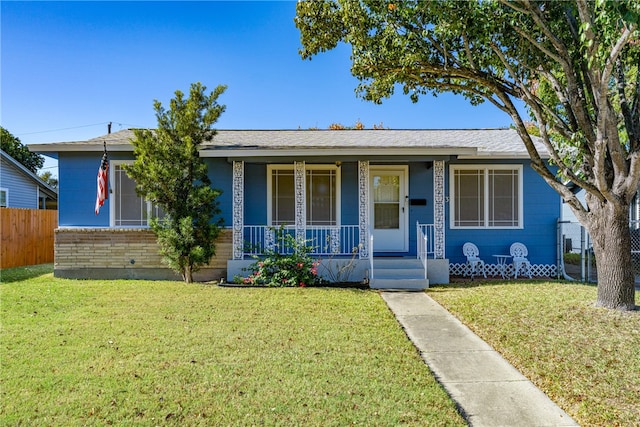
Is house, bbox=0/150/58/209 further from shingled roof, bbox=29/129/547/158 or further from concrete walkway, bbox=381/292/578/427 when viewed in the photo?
concrete walkway, bbox=381/292/578/427

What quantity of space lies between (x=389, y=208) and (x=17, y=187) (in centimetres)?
1620

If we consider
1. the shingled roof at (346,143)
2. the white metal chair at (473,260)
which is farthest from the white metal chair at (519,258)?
the shingled roof at (346,143)

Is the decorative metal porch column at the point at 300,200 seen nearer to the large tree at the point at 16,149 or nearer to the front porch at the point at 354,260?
the front porch at the point at 354,260

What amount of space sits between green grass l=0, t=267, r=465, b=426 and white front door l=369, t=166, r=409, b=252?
3.42 m

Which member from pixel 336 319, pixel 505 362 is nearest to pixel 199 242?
pixel 336 319

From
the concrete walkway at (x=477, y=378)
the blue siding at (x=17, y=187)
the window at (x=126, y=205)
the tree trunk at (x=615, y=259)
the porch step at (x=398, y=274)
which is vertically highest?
the blue siding at (x=17, y=187)

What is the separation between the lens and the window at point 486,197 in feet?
32.0

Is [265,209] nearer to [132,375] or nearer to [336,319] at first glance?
[336,319]

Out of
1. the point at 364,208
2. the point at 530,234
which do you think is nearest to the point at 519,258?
the point at 530,234

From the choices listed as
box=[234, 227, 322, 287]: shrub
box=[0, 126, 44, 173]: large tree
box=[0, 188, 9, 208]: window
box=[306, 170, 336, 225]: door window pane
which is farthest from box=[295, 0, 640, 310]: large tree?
box=[0, 126, 44, 173]: large tree

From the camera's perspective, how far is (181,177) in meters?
8.24

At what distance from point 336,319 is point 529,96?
479 cm

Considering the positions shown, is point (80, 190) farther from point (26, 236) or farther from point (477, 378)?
point (477, 378)

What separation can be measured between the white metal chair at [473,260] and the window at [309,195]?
3.35 metres
